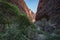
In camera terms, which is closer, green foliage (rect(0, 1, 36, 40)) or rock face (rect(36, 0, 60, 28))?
green foliage (rect(0, 1, 36, 40))

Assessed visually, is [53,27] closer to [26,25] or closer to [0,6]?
[26,25]

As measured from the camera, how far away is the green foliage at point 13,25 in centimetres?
387

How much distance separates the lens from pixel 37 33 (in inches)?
172

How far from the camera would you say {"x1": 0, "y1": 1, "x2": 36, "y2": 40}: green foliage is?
12.7 feet

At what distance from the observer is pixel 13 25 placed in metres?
4.11

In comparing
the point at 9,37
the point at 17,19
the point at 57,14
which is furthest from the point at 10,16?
the point at 57,14

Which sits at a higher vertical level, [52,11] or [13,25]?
[52,11]

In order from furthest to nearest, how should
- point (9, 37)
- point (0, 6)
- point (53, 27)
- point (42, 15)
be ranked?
point (42, 15) → point (53, 27) → point (0, 6) → point (9, 37)

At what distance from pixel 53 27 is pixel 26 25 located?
1371mm

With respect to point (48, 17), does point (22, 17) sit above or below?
below

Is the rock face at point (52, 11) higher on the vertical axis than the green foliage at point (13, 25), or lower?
higher

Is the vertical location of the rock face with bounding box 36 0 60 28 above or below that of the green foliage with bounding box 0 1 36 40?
above

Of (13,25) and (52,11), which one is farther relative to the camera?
(52,11)

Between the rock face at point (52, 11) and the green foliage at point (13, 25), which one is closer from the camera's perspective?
the green foliage at point (13, 25)
